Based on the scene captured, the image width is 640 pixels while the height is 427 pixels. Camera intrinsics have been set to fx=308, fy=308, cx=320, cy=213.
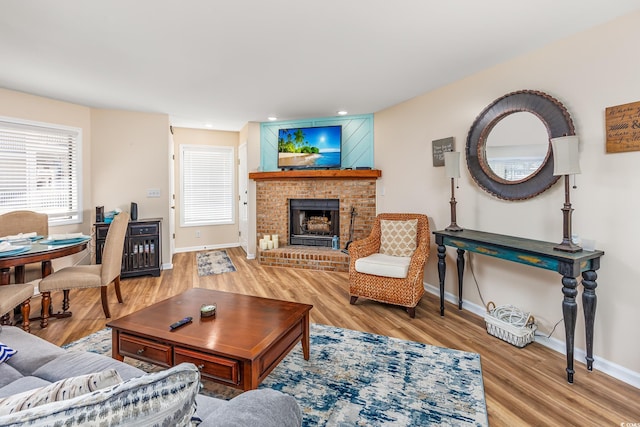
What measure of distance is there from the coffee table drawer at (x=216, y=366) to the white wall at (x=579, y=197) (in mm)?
2455

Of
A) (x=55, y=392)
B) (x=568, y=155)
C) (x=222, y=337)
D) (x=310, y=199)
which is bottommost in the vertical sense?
(x=222, y=337)

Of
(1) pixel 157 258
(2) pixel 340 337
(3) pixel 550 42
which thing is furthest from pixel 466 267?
(1) pixel 157 258

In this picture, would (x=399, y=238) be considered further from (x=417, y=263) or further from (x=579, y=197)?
(x=579, y=197)

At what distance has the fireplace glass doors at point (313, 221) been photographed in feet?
16.8

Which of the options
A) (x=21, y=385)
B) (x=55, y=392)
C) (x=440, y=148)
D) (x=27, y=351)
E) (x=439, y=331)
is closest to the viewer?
(x=55, y=392)

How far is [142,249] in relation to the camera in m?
4.36

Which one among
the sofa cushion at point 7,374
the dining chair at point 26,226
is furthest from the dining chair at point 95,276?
the sofa cushion at point 7,374

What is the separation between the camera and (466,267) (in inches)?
128

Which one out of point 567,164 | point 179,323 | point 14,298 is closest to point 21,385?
point 179,323

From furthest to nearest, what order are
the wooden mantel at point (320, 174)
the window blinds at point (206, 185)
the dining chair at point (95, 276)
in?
the window blinds at point (206, 185), the wooden mantel at point (320, 174), the dining chair at point (95, 276)

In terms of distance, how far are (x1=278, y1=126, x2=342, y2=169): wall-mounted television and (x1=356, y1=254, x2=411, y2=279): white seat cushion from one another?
6.60 feet

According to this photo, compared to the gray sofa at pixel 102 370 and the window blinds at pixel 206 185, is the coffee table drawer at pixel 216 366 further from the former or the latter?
the window blinds at pixel 206 185

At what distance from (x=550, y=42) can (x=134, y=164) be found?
514 centimetres

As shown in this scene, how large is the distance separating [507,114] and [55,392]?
11.0 feet
